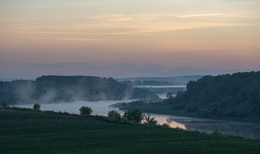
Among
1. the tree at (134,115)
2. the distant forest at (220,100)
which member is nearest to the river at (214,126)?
the distant forest at (220,100)

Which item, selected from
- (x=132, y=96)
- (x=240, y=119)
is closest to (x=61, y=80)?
(x=132, y=96)

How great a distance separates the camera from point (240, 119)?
98.0m

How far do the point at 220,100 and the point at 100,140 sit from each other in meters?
88.7

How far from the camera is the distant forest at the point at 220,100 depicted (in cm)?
10473

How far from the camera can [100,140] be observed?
118 feet

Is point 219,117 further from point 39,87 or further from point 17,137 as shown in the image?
point 39,87

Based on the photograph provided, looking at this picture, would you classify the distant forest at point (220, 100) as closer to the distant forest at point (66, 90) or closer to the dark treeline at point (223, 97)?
the dark treeline at point (223, 97)

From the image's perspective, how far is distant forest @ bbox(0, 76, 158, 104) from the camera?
154500 mm

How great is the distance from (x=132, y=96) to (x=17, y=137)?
148853mm

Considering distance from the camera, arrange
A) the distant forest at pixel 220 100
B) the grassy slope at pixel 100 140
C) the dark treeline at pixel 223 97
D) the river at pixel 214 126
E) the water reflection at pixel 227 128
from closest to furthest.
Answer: the grassy slope at pixel 100 140 → the water reflection at pixel 227 128 → the river at pixel 214 126 → the distant forest at pixel 220 100 → the dark treeline at pixel 223 97

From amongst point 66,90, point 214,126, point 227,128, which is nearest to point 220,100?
point 214,126

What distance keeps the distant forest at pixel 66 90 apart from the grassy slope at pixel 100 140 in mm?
99390

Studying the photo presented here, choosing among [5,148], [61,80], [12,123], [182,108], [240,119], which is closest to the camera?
[5,148]

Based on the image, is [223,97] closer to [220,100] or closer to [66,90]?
[220,100]
